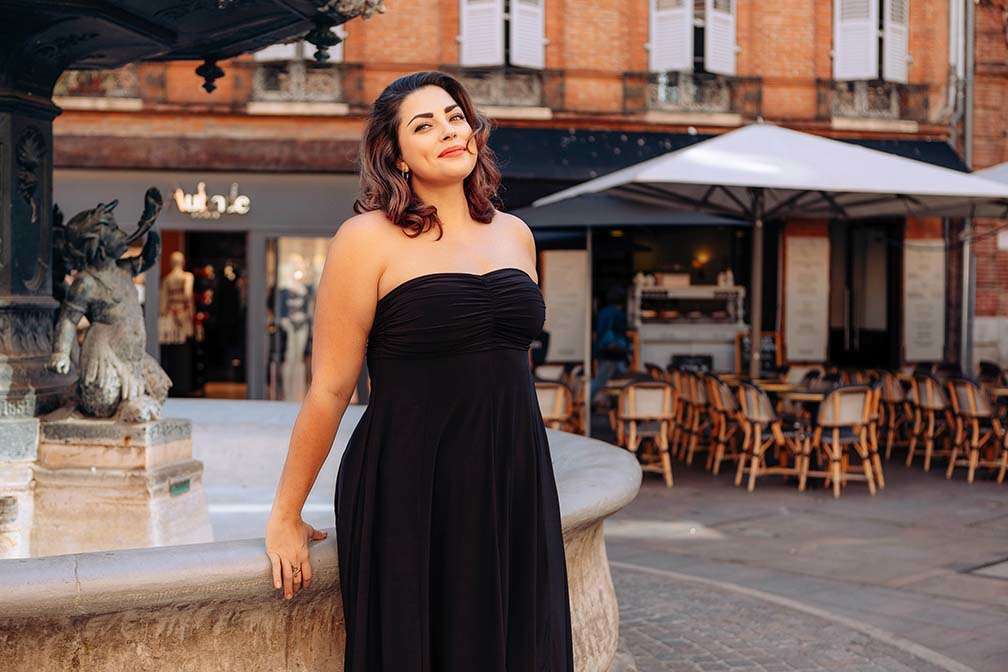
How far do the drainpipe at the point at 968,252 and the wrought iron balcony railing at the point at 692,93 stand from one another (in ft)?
11.3

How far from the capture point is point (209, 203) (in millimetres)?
17812

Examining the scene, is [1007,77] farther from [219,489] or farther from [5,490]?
[5,490]

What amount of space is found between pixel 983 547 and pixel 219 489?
17.1 feet

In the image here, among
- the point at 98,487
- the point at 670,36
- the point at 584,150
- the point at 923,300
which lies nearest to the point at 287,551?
the point at 98,487

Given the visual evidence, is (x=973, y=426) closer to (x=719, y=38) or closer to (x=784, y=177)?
(x=784, y=177)

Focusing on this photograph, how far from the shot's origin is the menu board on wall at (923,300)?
20.4 metres

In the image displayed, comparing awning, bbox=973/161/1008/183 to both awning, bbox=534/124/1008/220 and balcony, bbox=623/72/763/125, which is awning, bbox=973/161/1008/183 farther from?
balcony, bbox=623/72/763/125

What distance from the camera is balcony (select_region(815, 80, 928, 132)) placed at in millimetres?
20016

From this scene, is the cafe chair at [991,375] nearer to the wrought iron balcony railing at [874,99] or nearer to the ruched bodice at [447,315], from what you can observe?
the wrought iron balcony railing at [874,99]

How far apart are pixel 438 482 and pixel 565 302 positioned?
16.7 m

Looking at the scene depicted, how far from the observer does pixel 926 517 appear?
9758 mm

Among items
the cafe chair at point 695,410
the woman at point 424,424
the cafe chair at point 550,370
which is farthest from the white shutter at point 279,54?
the woman at point 424,424

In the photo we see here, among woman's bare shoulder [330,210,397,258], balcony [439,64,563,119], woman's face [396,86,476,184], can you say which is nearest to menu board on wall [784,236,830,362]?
balcony [439,64,563,119]

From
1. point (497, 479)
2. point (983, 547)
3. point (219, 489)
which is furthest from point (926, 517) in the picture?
point (497, 479)
